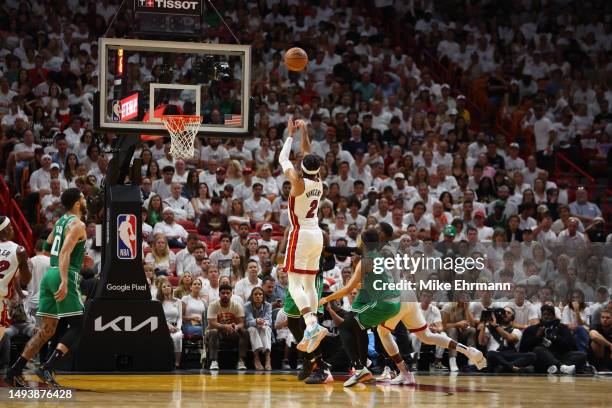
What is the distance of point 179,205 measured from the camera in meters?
17.5

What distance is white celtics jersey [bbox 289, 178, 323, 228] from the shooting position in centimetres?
1150

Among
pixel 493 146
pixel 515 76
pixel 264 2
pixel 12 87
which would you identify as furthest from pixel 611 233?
pixel 12 87

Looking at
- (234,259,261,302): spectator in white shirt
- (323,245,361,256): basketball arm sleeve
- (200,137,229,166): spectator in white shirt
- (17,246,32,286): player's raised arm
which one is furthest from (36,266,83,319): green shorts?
(200,137,229,166): spectator in white shirt

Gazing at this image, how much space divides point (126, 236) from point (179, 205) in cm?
459

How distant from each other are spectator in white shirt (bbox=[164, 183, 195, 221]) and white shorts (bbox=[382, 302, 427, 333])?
6.53 meters

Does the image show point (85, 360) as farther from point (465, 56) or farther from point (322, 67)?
point (465, 56)

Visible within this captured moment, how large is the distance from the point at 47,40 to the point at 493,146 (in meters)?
8.87

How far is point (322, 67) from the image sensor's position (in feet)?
74.4

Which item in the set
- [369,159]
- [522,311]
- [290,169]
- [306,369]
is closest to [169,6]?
[290,169]

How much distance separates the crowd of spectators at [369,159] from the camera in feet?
49.9

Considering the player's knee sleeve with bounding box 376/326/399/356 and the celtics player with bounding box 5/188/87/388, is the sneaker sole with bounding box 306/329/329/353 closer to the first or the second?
the player's knee sleeve with bounding box 376/326/399/356

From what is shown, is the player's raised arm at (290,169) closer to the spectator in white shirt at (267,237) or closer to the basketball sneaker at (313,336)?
the basketball sneaker at (313,336)

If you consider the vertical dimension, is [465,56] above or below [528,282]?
above

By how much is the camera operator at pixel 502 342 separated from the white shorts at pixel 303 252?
4303 millimetres
